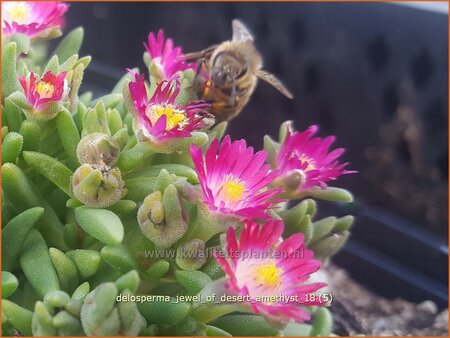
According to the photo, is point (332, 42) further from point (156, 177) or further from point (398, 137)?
point (156, 177)

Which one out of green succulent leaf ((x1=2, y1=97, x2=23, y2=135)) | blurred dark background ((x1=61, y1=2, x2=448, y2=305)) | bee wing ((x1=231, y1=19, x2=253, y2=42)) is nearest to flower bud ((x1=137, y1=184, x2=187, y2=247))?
green succulent leaf ((x1=2, y1=97, x2=23, y2=135))

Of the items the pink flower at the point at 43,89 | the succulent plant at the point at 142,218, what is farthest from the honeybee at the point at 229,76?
the pink flower at the point at 43,89

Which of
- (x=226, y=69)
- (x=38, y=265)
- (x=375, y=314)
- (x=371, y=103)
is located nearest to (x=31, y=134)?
(x=38, y=265)

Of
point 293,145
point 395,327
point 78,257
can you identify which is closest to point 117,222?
point 78,257

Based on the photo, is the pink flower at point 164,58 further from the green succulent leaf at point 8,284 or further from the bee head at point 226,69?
the green succulent leaf at point 8,284

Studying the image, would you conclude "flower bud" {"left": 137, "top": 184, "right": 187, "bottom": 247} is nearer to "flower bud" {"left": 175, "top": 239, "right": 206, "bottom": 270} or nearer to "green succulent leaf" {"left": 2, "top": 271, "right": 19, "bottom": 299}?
"flower bud" {"left": 175, "top": 239, "right": 206, "bottom": 270}
